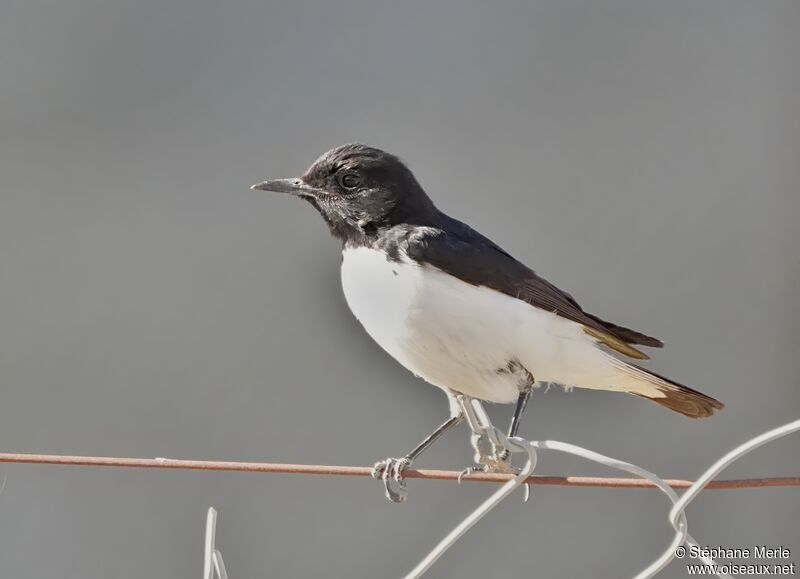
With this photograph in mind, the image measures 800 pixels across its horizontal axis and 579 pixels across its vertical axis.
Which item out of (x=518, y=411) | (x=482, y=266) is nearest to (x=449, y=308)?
(x=482, y=266)

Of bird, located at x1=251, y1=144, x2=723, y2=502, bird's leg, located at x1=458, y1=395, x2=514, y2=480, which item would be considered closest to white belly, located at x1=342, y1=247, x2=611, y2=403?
bird, located at x1=251, y1=144, x2=723, y2=502

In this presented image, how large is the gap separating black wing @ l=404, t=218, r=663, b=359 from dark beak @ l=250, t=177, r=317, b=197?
1.46ft

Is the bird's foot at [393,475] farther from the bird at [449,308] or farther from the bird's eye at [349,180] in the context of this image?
the bird's eye at [349,180]

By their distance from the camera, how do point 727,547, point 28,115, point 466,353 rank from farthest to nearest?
point 28,115
point 727,547
point 466,353

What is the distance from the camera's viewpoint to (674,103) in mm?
4395

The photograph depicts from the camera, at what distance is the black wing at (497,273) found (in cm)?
292

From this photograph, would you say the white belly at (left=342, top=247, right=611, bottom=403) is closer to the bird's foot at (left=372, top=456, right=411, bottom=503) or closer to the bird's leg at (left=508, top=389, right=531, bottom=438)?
the bird's leg at (left=508, top=389, right=531, bottom=438)

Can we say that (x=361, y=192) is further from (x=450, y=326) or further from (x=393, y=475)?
(x=393, y=475)

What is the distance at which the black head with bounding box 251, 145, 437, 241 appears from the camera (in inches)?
124

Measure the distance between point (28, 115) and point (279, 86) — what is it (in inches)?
41.6

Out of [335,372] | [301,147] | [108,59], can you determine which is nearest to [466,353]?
[335,372]

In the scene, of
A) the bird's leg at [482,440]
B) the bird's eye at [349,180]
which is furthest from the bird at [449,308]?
the bird's leg at [482,440]

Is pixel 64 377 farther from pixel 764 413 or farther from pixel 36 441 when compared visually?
pixel 764 413

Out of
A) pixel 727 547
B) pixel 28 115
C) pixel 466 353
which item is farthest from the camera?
pixel 28 115
